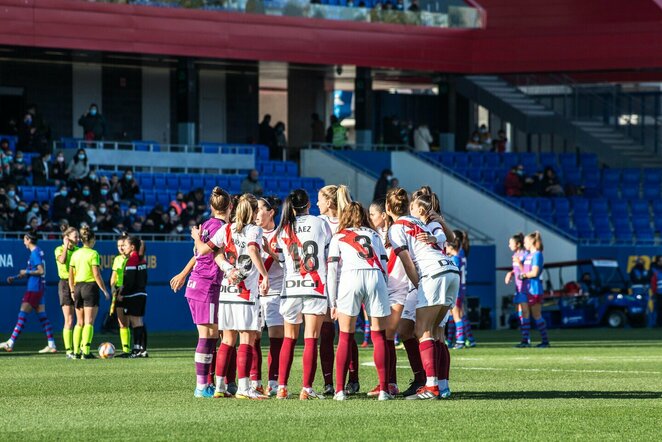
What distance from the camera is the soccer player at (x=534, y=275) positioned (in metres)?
25.5

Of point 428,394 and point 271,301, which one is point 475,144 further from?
point 428,394

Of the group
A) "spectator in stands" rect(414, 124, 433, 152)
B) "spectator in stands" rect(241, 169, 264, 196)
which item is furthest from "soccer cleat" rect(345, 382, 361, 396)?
"spectator in stands" rect(414, 124, 433, 152)

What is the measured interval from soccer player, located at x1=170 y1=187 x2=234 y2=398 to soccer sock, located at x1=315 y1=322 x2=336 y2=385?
112cm

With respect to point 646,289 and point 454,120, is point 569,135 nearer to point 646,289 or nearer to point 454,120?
point 454,120

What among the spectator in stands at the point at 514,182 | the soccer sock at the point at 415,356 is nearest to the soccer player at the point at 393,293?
the soccer sock at the point at 415,356

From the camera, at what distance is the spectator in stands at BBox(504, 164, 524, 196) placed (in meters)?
44.4

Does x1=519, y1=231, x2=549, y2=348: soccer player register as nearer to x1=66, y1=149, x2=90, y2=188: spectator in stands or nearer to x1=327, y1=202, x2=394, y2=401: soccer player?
x1=327, y1=202, x2=394, y2=401: soccer player

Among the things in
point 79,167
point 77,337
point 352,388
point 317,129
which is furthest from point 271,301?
point 317,129

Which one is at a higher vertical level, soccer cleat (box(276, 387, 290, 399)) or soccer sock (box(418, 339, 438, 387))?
soccer sock (box(418, 339, 438, 387))

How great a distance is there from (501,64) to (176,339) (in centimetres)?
2133

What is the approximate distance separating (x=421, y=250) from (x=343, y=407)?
1.91 meters

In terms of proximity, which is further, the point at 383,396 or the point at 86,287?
the point at 86,287

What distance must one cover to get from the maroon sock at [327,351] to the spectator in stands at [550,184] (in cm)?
2994

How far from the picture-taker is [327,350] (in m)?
15.2
